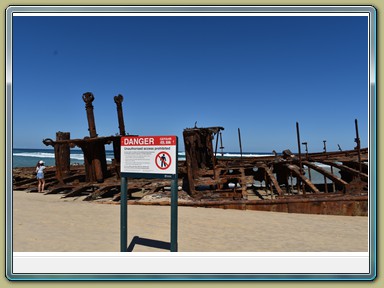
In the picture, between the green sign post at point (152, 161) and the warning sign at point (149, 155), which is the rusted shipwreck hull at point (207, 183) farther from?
the warning sign at point (149, 155)

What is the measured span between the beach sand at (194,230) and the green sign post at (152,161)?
3.34 feet

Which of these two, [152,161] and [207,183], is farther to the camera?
[207,183]

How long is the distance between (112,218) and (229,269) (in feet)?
14.0

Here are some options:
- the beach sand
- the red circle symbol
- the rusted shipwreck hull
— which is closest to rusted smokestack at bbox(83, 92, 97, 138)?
the rusted shipwreck hull

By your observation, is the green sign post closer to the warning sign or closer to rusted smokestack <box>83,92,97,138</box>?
the warning sign

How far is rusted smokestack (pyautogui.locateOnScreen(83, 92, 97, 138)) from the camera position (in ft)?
40.7

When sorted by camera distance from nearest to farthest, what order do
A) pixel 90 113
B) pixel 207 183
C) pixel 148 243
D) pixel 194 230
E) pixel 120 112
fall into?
pixel 148 243, pixel 194 230, pixel 207 183, pixel 90 113, pixel 120 112

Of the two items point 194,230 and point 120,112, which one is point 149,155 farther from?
point 120,112

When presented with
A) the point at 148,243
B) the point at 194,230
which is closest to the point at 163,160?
the point at 148,243

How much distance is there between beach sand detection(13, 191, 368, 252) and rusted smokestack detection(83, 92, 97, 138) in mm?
4454


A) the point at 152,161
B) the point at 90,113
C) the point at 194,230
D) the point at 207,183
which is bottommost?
the point at 194,230

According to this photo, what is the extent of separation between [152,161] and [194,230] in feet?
8.48

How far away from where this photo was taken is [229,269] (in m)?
4.09

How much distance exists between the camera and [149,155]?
4410 mm
